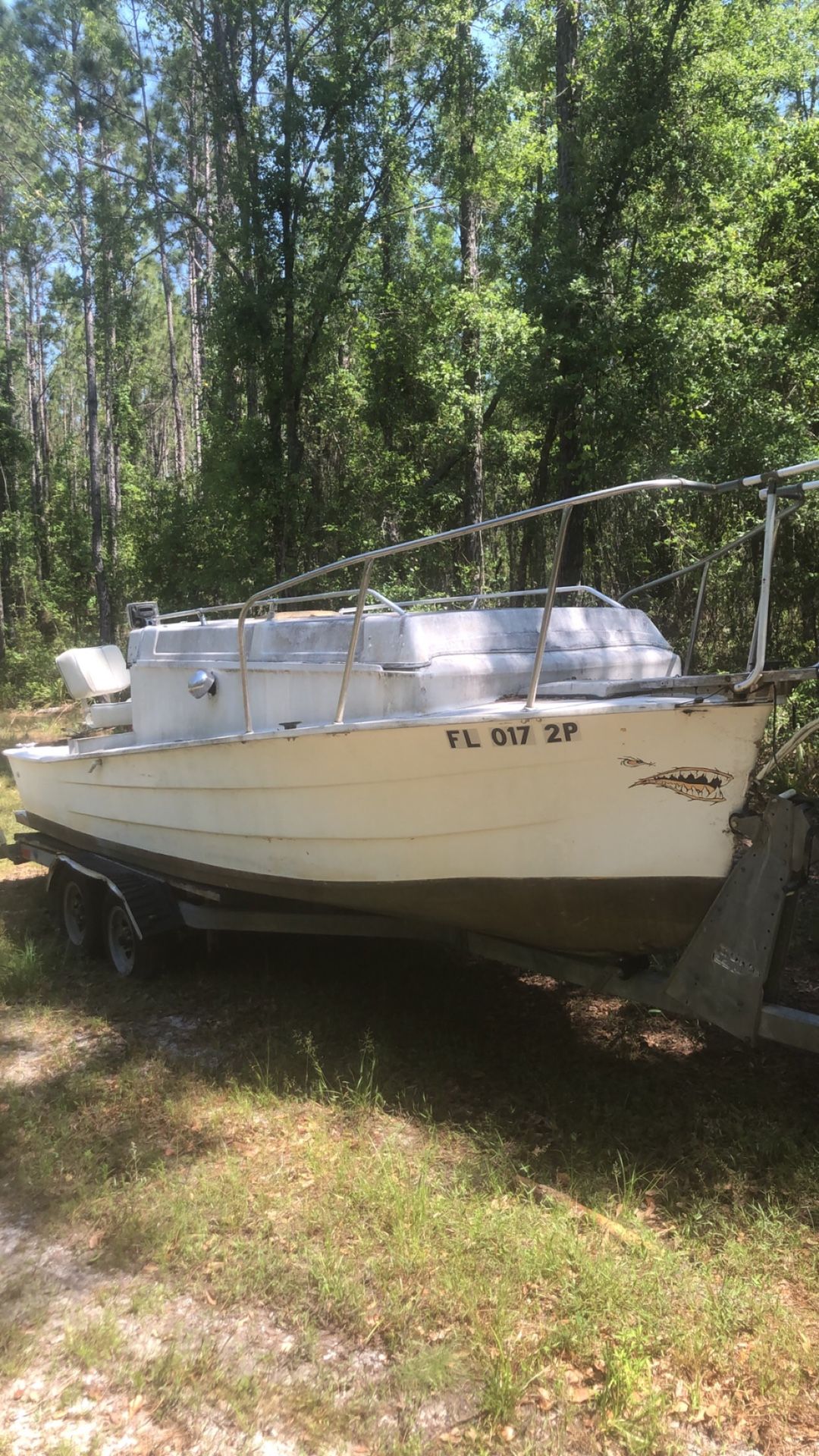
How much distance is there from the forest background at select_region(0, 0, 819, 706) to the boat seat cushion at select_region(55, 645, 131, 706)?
18.0ft

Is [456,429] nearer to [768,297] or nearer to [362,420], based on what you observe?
[362,420]

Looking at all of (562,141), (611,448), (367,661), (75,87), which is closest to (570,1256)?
(367,661)

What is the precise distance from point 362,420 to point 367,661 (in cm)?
1175

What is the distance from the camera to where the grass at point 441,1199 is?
2.60 metres

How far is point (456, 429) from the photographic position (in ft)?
48.1

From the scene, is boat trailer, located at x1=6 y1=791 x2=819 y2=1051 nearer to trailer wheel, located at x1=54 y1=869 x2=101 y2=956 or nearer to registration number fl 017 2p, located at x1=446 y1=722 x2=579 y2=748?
trailer wheel, located at x1=54 y1=869 x2=101 y2=956

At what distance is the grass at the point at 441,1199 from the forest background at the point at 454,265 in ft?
18.0

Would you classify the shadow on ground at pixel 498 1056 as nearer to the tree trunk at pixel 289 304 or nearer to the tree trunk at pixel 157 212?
the tree trunk at pixel 289 304

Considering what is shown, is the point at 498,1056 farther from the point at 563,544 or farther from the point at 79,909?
the point at 79,909

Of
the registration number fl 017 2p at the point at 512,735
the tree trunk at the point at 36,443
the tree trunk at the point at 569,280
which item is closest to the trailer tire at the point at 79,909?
the registration number fl 017 2p at the point at 512,735

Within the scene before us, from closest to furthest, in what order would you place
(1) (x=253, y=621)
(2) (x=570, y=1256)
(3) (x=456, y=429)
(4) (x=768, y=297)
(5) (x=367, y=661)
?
1. (2) (x=570, y=1256)
2. (5) (x=367, y=661)
3. (1) (x=253, y=621)
4. (4) (x=768, y=297)
5. (3) (x=456, y=429)

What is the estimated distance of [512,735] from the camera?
379cm

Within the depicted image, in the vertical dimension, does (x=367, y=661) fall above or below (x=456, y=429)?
below

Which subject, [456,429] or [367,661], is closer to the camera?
[367,661]
